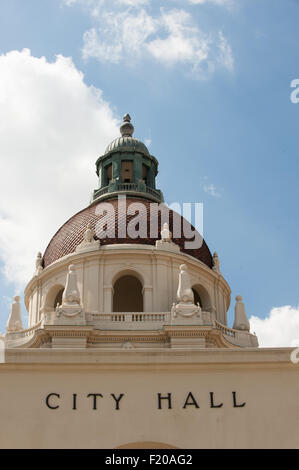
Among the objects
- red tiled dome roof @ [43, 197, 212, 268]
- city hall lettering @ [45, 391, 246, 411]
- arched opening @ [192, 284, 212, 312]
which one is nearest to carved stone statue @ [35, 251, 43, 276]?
red tiled dome roof @ [43, 197, 212, 268]

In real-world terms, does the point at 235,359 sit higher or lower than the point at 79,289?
lower

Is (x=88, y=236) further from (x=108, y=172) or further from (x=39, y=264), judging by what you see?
(x=108, y=172)

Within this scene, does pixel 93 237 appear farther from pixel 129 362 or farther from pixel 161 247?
pixel 129 362

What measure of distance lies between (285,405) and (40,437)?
5.33 m

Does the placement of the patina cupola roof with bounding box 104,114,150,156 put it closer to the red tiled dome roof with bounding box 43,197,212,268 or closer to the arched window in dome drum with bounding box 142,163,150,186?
the arched window in dome drum with bounding box 142,163,150,186

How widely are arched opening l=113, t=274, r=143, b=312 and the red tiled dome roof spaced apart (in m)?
3.22

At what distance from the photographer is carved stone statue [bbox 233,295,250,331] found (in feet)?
104

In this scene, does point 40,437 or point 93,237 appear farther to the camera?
point 93,237

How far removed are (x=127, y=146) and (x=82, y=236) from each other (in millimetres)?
8492

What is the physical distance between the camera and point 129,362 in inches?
564

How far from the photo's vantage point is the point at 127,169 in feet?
130
